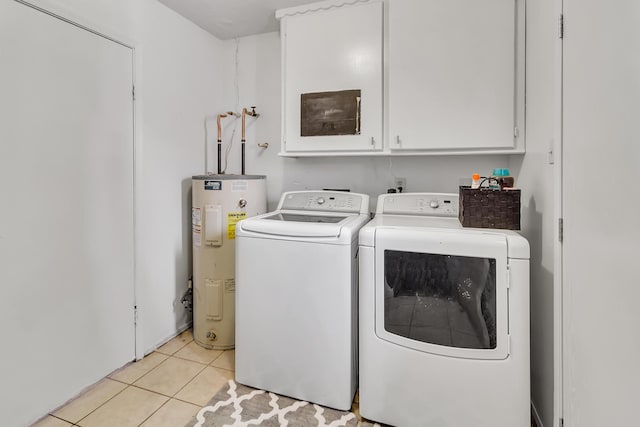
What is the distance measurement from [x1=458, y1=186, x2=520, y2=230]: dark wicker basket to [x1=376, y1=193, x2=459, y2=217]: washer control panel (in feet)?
1.19

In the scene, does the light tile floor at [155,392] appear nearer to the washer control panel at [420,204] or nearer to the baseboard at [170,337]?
the baseboard at [170,337]

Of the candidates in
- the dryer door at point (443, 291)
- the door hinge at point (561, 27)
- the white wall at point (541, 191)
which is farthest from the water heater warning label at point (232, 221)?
the door hinge at point (561, 27)

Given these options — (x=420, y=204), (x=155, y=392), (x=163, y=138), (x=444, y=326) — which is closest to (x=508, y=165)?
(x=420, y=204)

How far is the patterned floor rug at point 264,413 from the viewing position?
61.4 inches

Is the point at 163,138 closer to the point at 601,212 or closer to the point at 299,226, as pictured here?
the point at 299,226

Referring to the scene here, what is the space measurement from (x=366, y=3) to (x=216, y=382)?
257 centimetres

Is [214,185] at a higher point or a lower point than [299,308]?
higher

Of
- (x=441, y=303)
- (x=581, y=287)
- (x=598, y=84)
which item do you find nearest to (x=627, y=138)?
(x=598, y=84)

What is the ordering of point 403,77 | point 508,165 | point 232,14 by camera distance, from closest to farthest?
point 403,77
point 508,165
point 232,14

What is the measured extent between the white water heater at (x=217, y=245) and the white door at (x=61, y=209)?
1.38ft

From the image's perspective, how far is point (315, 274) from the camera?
162 centimetres

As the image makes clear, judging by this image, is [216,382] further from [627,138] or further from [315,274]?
[627,138]

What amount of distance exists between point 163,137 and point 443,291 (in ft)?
6.72

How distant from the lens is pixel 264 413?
1.63 meters
